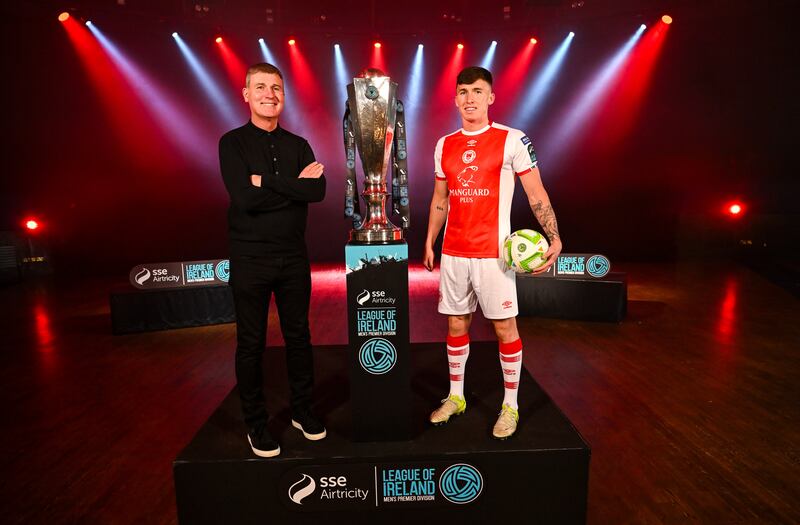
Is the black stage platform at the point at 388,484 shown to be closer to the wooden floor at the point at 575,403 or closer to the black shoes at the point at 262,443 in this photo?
the black shoes at the point at 262,443

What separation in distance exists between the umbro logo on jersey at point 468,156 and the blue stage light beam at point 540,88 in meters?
Answer: 7.24

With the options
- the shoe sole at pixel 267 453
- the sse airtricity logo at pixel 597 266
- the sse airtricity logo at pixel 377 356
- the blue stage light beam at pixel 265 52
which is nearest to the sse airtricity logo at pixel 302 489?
the shoe sole at pixel 267 453

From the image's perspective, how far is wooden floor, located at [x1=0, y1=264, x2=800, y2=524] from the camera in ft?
6.70

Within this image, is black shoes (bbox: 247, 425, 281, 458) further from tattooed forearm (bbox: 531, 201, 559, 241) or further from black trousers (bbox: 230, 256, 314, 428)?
tattooed forearm (bbox: 531, 201, 559, 241)

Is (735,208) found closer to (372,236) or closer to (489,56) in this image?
(489,56)

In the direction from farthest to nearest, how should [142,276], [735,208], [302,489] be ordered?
1. [735,208]
2. [142,276]
3. [302,489]

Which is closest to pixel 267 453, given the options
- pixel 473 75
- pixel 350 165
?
pixel 350 165

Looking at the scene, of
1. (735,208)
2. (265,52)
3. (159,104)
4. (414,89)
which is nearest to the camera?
(159,104)

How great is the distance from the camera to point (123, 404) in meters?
3.04

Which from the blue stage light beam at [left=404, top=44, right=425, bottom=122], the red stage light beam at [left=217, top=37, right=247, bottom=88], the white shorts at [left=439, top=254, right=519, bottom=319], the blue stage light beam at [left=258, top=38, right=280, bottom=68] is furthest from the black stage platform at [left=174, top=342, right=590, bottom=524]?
the blue stage light beam at [left=258, top=38, right=280, bottom=68]

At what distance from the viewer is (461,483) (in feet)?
5.83

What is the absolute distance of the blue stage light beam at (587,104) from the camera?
325 inches

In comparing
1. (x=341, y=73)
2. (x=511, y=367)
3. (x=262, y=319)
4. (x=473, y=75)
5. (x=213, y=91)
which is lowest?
(x=511, y=367)

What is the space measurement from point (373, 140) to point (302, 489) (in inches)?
55.0
